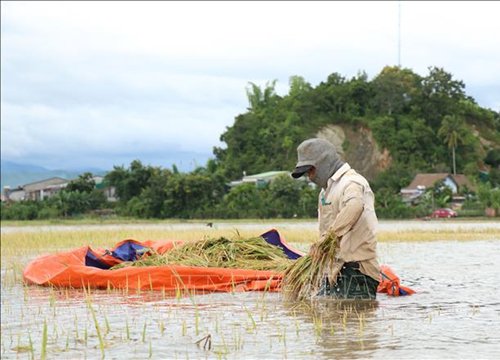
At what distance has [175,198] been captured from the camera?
5231 cm

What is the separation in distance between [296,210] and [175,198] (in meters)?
7.14

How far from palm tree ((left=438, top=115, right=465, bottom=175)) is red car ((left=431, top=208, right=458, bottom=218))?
20.4 meters

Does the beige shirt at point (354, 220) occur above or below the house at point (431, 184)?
below

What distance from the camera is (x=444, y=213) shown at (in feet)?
164

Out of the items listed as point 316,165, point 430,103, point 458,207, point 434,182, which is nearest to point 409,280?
point 316,165

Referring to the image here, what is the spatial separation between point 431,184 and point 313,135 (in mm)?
18243

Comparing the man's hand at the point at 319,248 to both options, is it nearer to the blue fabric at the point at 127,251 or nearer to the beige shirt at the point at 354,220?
the beige shirt at the point at 354,220

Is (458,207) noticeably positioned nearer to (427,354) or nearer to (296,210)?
(296,210)

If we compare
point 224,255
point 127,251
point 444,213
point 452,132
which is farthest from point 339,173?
Answer: point 452,132

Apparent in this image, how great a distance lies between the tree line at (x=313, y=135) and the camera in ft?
173

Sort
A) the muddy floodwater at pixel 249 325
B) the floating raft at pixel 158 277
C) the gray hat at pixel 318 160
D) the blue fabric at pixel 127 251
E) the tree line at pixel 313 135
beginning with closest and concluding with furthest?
1. the muddy floodwater at pixel 249 325
2. the gray hat at pixel 318 160
3. the floating raft at pixel 158 277
4. the blue fabric at pixel 127 251
5. the tree line at pixel 313 135

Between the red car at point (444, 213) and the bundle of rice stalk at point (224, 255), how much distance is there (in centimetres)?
4044

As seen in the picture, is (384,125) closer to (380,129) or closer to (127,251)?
(380,129)

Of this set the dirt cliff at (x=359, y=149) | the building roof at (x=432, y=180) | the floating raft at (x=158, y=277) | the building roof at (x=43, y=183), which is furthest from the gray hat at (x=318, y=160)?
the building roof at (x=43, y=183)
